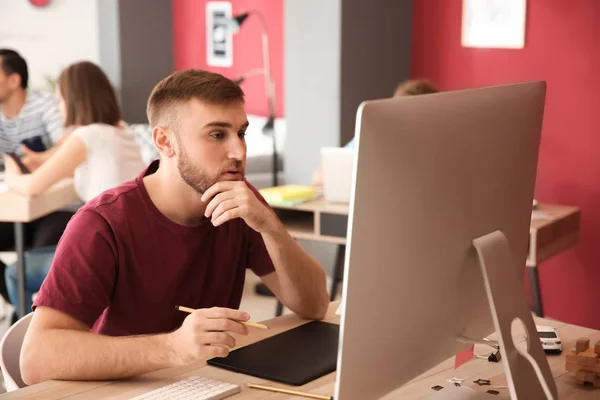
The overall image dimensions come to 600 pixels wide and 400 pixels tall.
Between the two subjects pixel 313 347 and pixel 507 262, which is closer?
pixel 507 262

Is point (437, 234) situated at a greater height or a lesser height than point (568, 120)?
greater

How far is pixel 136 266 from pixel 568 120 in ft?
9.15

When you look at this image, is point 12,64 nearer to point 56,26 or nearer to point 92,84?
point 92,84

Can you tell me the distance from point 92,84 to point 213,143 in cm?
198

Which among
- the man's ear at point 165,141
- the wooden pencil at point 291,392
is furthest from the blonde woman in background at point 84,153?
the wooden pencil at point 291,392

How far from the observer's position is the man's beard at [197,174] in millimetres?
1793

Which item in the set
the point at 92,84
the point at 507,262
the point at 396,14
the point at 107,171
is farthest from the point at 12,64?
the point at 507,262

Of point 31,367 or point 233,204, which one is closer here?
point 31,367

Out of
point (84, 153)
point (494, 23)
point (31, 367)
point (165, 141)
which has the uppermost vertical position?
point (494, 23)

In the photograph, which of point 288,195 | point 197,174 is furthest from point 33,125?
point 197,174

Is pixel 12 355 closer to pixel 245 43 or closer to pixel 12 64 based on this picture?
pixel 12 64

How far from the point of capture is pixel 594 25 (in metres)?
3.91

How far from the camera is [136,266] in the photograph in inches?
71.3

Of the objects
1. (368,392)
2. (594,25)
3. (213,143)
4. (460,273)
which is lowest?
(368,392)
